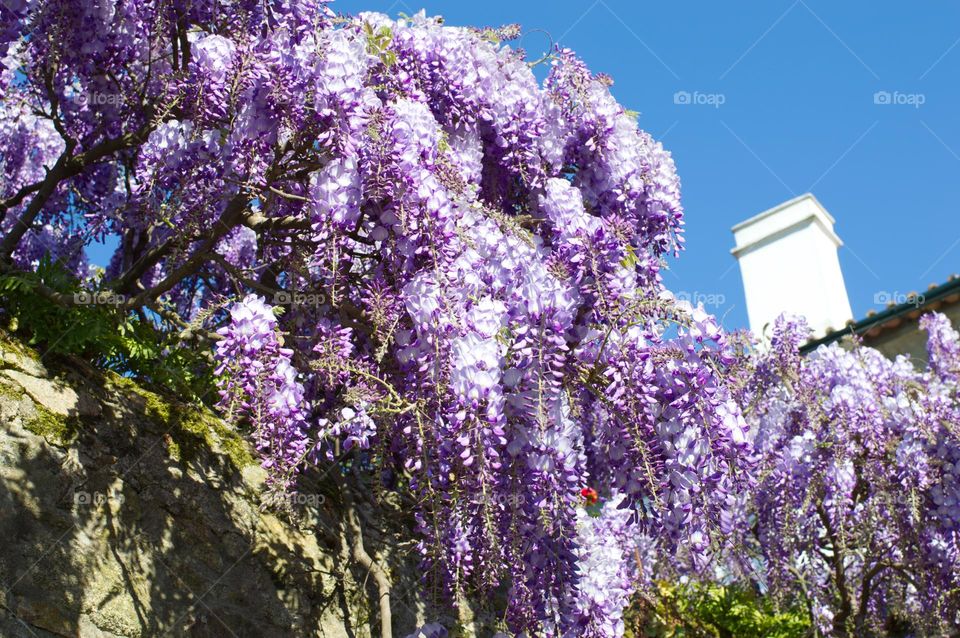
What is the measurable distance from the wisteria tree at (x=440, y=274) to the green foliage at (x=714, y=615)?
183cm

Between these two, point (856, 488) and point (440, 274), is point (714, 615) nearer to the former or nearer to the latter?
point (856, 488)

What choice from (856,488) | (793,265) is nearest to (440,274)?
(856,488)

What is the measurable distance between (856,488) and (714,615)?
160 cm

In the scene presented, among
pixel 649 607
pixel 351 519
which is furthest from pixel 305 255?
pixel 649 607

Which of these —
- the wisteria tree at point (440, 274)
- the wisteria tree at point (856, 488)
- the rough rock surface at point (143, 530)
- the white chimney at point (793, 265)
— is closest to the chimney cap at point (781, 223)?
the white chimney at point (793, 265)

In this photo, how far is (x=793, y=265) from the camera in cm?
1549

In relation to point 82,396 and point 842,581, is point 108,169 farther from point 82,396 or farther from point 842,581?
point 842,581

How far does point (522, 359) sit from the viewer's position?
330 centimetres

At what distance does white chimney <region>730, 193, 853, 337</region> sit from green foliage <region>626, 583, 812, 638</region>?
8509mm

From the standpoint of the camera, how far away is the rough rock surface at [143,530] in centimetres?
341

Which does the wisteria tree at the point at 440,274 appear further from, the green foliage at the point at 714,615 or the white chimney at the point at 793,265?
the white chimney at the point at 793,265

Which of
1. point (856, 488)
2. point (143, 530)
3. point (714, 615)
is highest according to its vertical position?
point (856, 488)

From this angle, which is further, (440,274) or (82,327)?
(82,327)

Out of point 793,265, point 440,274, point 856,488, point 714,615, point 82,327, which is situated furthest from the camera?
point 793,265
